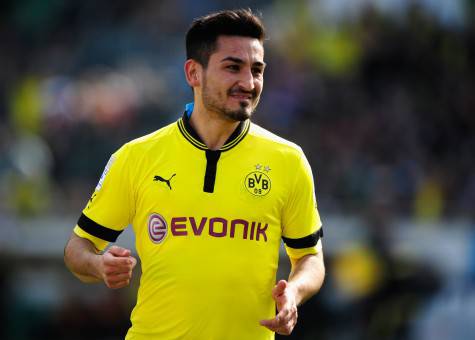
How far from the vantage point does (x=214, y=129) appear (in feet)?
19.6

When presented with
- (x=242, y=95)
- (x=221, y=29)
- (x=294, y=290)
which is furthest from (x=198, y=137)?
(x=294, y=290)

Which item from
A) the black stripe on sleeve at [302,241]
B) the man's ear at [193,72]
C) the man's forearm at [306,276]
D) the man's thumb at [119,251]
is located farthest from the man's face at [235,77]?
the man's thumb at [119,251]

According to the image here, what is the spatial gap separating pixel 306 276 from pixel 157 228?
82cm

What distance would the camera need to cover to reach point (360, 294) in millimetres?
12945

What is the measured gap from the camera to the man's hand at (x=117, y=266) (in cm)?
537

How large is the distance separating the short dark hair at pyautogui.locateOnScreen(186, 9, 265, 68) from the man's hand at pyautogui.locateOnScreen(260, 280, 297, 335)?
4.35 ft

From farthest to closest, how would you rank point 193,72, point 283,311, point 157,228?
1. point 193,72
2. point 157,228
3. point 283,311

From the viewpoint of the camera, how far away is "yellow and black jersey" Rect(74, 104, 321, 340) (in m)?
5.65

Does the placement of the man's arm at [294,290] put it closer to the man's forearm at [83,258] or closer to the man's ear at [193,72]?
the man's forearm at [83,258]

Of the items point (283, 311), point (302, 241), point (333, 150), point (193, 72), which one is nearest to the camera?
point (283, 311)

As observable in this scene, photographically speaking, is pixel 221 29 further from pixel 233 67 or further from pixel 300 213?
pixel 300 213

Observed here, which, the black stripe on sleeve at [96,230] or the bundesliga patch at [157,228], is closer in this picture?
the bundesliga patch at [157,228]

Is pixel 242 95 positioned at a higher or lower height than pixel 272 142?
higher

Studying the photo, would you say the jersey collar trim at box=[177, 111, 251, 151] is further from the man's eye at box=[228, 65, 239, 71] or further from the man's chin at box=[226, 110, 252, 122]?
the man's eye at box=[228, 65, 239, 71]
